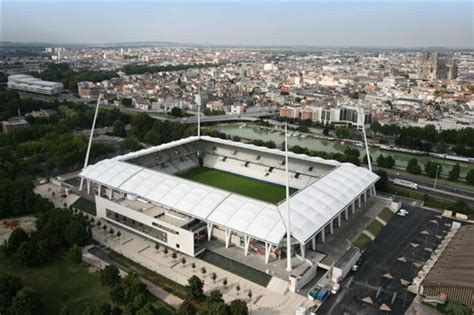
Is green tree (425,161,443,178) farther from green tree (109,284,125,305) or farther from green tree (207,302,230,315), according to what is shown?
green tree (109,284,125,305)

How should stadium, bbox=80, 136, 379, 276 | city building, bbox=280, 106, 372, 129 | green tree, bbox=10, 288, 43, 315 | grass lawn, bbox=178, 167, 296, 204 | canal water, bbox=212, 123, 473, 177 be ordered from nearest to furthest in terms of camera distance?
green tree, bbox=10, 288, 43, 315
stadium, bbox=80, 136, 379, 276
grass lawn, bbox=178, 167, 296, 204
canal water, bbox=212, 123, 473, 177
city building, bbox=280, 106, 372, 129

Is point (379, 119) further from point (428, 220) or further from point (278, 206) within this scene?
point (278, 206)

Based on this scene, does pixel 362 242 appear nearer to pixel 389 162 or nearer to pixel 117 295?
pixel 117 295

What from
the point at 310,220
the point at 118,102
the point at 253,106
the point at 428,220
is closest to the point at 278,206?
the point at 310,220

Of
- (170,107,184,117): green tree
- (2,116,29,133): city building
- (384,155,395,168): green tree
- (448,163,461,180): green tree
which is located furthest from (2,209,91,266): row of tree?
(170,107,184,117): green tree

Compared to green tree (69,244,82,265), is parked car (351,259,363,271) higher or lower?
lower

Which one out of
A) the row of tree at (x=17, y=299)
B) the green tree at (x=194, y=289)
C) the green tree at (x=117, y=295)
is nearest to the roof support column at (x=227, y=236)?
the green tree at (x=194, y=289)

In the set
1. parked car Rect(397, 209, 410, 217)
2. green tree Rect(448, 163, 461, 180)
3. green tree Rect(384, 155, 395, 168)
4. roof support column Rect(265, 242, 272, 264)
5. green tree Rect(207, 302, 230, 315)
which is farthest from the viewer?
green tree Rect(384, 155, 395, 168)
